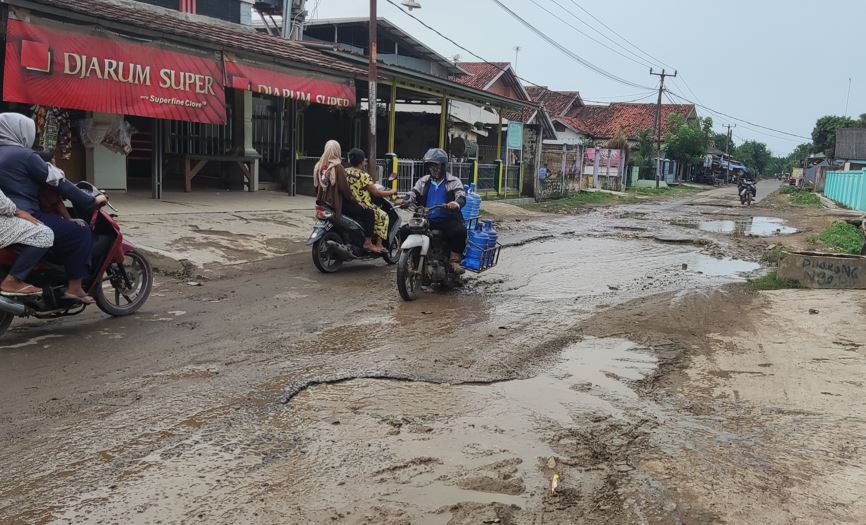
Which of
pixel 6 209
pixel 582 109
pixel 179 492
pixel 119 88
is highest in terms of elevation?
pixel 582 109

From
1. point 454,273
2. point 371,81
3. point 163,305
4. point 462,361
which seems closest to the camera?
point 462,361

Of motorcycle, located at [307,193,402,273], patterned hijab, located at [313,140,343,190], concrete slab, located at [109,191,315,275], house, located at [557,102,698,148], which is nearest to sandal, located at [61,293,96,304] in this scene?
concrete slab, located at [109,191,315,275]

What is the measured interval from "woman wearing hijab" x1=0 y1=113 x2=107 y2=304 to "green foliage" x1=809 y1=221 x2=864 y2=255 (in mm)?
11621

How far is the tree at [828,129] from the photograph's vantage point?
2313 inches

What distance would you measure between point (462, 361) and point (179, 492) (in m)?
2.58

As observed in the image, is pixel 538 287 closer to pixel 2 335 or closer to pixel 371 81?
pixel 2 335

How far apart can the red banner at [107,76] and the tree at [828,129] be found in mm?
56747

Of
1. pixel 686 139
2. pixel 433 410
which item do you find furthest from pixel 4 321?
pixel 686 139

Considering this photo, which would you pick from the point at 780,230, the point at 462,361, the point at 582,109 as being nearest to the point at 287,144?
the point at 780,230

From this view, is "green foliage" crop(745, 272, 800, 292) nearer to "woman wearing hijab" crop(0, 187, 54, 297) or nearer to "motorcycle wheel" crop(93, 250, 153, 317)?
"motorcycle wheel" crop(93, 250, 153, 317)

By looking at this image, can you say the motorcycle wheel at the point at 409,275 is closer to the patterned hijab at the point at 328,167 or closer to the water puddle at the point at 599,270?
the water puddle at the point at 599,270

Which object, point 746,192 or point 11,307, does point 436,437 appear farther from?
point 746,192

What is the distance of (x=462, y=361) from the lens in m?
5.25

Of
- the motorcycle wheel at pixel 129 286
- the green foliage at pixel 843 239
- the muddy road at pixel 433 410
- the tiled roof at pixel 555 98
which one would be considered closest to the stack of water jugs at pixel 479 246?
the muddy road at pixel 433 410
